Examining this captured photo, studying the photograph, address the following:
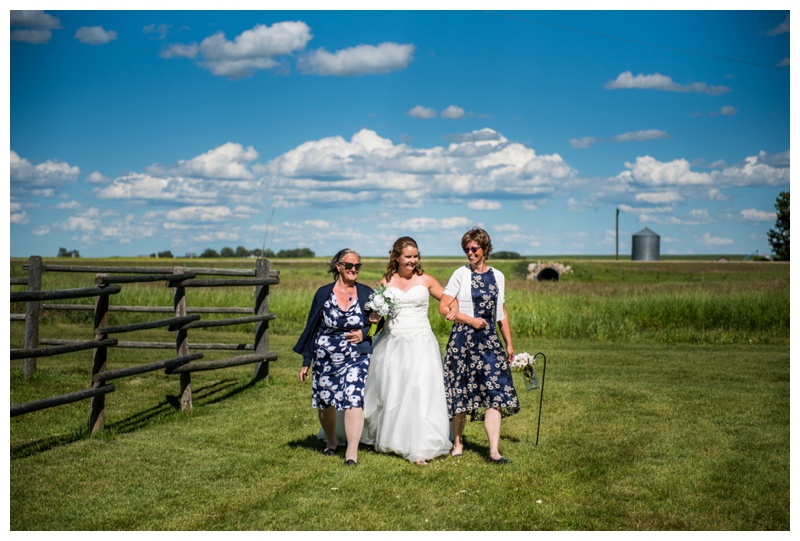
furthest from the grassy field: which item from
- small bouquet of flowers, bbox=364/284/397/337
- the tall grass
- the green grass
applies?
the tall grass

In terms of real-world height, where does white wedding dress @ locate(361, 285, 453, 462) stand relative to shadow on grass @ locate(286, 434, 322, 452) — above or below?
above

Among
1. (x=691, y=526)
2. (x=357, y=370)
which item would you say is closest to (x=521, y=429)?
(x=357, y=370)

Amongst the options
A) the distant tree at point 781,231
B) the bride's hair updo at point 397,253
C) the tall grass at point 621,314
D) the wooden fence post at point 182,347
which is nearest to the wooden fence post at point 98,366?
the wooden fence post at point 182,347

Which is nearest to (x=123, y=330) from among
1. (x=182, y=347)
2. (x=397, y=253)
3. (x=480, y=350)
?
(x=182, y=347)

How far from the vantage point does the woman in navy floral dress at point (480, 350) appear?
7383 mm

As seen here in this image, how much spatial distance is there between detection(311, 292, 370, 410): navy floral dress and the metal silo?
246 feet

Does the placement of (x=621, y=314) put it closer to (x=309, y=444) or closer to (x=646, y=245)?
(x=309, y=444)

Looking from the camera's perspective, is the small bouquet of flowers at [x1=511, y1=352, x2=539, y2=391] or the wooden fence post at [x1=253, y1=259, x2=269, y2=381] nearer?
the small bouquet of flowers at [x1=511, y1=352, x2=539, y2=391]

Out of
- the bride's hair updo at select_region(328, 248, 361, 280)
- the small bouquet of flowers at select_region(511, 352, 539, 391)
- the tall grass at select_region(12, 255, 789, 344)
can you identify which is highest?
the bride's hair updo at select_region(328, 248, 361, 280)

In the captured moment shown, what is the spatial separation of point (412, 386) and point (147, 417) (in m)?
3.98

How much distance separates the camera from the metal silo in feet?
258

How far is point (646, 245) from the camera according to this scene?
78875 mm

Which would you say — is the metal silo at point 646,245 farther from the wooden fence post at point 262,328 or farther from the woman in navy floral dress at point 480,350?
the woman in navy floral dress at point 480,350

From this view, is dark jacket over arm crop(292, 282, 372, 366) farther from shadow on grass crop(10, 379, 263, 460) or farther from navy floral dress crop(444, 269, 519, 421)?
shadow on grass crop(10, 379, 263, 460)
